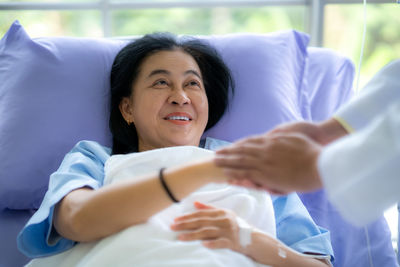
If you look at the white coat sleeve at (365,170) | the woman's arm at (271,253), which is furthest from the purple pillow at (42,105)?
the white coat sleeve at (365,170)

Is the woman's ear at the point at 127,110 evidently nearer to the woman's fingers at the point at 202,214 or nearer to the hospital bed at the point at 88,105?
the hospital bed at the point at 88,105

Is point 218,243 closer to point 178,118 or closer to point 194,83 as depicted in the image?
point 178,118

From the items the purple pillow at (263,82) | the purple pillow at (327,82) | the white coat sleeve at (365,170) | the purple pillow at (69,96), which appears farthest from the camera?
the purple pillow at (327,82)

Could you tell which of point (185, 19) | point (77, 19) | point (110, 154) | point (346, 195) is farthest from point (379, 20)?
point (346, 195)

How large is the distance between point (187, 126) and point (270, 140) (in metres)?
0.50

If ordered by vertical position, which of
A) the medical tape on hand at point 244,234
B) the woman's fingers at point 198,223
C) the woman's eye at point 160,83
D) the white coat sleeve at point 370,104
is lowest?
the medical tape on hand at point 244,234

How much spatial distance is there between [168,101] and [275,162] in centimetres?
58

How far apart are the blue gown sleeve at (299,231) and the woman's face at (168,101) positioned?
361 mm

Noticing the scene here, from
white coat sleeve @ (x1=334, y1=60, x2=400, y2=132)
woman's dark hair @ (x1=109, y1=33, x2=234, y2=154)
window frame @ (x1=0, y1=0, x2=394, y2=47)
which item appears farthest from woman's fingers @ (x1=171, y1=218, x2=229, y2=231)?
window frame @ (x1=0, y1=0, x2=394, y2=47)

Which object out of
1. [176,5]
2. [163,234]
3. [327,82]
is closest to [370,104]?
[163,234]

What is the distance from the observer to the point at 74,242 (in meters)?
1.17

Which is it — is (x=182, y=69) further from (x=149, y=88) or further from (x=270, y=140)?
(x=270, y=140)

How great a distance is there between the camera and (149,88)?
1.42 meters

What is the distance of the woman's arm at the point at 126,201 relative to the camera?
0.97 meters
